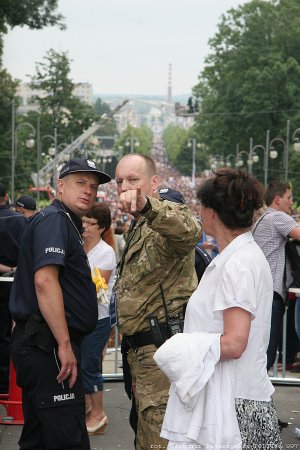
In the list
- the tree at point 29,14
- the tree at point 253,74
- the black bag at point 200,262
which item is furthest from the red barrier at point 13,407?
the tree at point 253,74

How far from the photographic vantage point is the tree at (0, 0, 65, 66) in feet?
126

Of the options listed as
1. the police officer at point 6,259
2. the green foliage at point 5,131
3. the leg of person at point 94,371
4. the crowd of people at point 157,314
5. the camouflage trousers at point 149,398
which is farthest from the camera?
the green foliage at point 5,131

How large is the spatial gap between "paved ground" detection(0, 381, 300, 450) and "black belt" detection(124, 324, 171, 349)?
2.34 metres

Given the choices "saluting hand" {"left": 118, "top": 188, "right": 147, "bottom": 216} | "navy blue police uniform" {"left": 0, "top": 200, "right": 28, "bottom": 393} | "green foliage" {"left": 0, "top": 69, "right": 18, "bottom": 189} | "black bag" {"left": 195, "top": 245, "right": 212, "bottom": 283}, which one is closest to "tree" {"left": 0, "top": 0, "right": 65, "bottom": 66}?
"green foliage" {"left": 0, "top": 69, "right": 18, "bottom": 189}

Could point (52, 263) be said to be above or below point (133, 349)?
above

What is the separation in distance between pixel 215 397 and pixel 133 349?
1369 mm

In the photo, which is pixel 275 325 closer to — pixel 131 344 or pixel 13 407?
pixel 13 407

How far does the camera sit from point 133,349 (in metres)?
5.44

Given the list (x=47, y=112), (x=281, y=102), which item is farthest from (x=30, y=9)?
(x=47, y=112)

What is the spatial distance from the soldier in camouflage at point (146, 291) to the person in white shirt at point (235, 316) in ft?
2.45

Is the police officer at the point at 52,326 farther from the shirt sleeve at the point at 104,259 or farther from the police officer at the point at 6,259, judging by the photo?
the police officer at the point at 6,259

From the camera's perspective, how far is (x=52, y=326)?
5227 mm

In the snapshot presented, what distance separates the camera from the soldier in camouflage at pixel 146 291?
5.26 meters

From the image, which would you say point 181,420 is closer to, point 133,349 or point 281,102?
point 133,349
